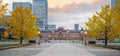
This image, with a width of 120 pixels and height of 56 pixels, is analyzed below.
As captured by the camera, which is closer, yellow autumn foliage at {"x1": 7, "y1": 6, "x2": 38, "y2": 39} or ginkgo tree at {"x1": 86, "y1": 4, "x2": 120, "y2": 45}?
ginkgo tree at {"x1": 86, "y1": 4, "x2": 120, "y2": 45}

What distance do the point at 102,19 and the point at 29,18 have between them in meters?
16.4

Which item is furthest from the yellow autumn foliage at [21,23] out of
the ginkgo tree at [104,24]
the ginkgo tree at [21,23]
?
the ginkgo tree at [104,24]

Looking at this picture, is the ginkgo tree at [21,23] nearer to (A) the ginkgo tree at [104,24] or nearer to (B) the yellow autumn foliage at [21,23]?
(B) the yellow autumn foliage at [21,23]

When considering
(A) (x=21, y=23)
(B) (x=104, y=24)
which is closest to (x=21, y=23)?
(A) (x=21, y=23)

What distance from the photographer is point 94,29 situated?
189ft

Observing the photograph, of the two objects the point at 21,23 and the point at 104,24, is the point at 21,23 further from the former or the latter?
the point at 104,24

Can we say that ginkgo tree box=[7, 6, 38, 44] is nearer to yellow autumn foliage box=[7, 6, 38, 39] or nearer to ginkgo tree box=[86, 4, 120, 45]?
yellow autumn foliage box=[7, 6, 38, 39]

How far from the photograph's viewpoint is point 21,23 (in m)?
60.7

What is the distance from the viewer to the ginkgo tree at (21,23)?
59.8 meters

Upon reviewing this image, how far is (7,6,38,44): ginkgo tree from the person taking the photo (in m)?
59.8

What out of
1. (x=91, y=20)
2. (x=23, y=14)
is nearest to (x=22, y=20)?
(x=23, y=14)

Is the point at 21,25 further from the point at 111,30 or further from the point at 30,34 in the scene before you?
the point at 111,30

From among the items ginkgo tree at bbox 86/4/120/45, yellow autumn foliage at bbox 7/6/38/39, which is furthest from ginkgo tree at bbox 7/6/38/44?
ginkgo tree at bbox 86/4/120/45

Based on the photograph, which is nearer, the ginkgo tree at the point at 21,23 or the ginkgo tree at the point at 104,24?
the ginkgo tree at the point at 104,24
